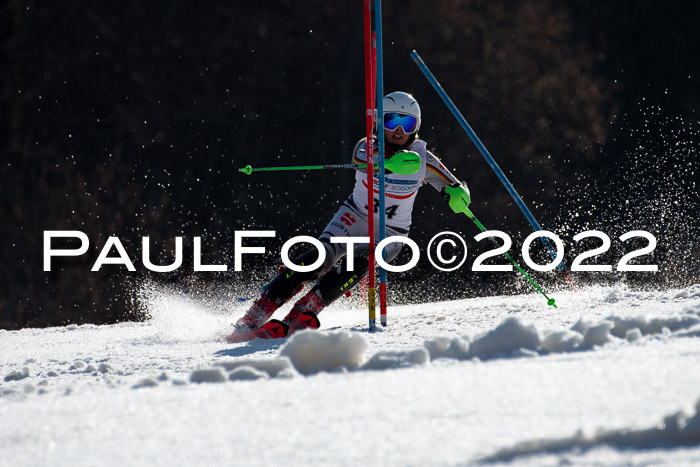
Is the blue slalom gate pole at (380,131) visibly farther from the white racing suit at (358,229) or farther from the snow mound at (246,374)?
the snow mound at (246,374)

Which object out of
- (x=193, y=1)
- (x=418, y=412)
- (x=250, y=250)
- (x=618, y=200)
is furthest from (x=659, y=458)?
(x=193, y=1)

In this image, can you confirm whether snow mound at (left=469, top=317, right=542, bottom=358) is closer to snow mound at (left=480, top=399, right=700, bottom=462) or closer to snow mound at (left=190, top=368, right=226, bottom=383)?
snow mound at (left=190, top=368, right=226, bottom=383)

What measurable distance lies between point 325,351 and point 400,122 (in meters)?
2.60

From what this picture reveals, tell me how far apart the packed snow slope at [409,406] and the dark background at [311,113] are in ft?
38.4

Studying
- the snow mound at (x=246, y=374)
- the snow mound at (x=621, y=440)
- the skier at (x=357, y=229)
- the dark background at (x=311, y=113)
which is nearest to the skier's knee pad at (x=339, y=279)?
the skier at (x=357, y=229)

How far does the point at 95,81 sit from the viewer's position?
1773 cm

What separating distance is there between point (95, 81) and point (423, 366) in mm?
16429

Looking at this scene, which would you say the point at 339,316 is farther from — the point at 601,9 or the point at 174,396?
the point at 601,9

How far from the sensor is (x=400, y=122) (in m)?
5.20

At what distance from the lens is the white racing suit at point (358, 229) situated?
5.00m

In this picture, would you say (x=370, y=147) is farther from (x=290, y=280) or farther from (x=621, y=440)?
(x=621, y=440)

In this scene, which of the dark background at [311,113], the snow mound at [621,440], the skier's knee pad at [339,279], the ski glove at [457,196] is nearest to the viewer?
the snow mound at [621,440]

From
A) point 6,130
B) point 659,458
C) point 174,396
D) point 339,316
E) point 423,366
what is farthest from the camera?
point 6,130

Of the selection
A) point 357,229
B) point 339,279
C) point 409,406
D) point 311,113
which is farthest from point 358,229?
point 311,113
